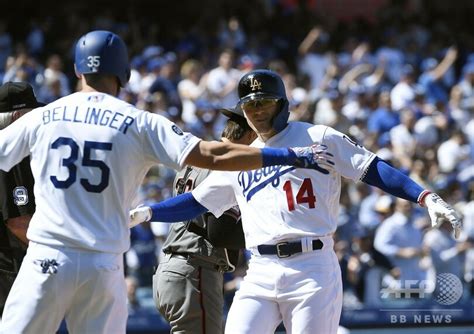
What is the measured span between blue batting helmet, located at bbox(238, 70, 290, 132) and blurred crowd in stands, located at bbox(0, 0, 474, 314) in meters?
5.11

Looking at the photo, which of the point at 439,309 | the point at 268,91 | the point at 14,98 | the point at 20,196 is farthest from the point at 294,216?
the point at 439,309

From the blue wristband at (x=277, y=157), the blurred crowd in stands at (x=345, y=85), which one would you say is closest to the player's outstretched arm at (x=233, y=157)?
the blue wristband at (x=277, y=157)

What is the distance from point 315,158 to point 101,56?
46.4 inches

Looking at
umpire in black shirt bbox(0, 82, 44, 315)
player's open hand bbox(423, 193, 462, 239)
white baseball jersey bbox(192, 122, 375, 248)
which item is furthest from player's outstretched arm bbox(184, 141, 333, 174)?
umpire in black shirt bbox(0, 82, 44, 315)

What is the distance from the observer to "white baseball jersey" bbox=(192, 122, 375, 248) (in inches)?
219

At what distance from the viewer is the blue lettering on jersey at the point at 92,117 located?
15.4 ft

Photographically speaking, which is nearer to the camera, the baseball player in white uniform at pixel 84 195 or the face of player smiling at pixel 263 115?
the baseball player in white uniform at pixel 84 195

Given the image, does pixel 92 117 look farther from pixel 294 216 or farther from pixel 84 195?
pixel 294 216

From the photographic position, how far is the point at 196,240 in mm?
6250

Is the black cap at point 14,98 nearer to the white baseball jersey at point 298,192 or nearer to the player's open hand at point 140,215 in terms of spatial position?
the player's open hand at point 140,215

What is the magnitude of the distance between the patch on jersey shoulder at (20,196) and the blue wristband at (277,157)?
5.32ft

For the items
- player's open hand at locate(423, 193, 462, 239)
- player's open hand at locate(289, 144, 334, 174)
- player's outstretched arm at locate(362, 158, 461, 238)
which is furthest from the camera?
player's outstretched arm at locate(362, 158, 461, 238)

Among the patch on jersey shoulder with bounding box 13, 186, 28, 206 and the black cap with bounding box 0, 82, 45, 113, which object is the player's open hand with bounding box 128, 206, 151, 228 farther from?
the black cap with bounding box 0, 82, 45, 113

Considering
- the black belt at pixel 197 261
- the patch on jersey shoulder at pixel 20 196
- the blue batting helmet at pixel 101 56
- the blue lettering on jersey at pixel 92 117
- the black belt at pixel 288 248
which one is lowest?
the black belt at pixel 197 261
